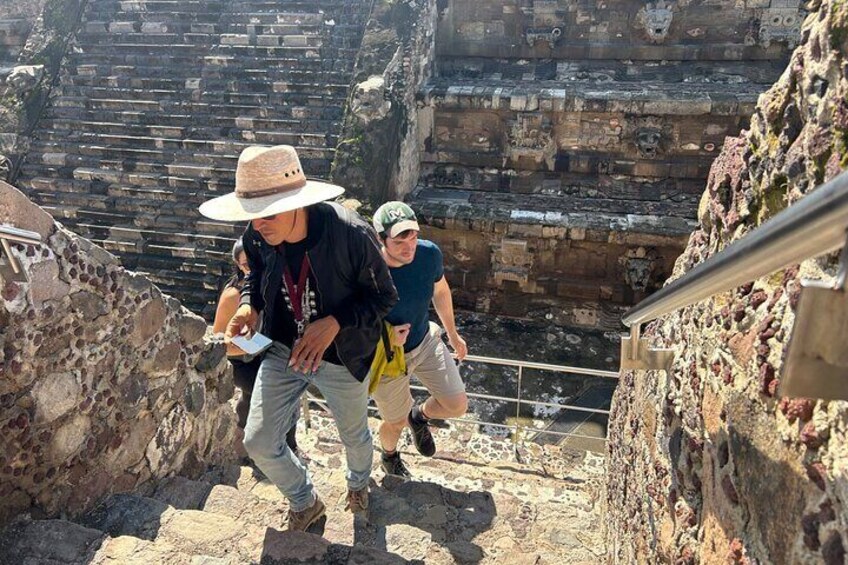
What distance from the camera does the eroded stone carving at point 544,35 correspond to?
31.0 ft

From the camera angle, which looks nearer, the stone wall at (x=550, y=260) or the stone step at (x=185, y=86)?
the stone wall at (x=550, y=260)

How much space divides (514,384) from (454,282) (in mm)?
2270

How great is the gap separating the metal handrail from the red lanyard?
1620 mm

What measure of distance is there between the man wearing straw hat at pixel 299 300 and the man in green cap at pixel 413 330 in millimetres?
425

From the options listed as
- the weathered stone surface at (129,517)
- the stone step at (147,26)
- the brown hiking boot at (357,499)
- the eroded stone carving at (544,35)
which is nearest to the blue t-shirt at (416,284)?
the brown hiking boot at (357,499)

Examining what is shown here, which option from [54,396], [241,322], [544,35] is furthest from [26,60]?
[241,322]

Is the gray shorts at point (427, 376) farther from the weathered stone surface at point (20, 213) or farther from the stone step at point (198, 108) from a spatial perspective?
the stone step at point (198, 108)

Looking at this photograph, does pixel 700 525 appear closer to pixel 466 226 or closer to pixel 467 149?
pixel 466 226

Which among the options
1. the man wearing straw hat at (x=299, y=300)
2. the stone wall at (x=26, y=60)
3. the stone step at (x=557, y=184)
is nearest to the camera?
the man wearing straw hat at (x=299, y=300)

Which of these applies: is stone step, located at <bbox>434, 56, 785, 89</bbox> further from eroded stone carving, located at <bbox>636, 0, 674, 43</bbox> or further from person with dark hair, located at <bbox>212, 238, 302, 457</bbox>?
person with dark hair, located at <bbox>212, 238, 302, 457</bbox>

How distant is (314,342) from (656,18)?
8870 millimetres

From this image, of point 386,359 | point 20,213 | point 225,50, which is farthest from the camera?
point 225,50

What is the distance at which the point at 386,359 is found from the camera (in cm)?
292

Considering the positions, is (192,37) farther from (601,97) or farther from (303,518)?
(303,518)
